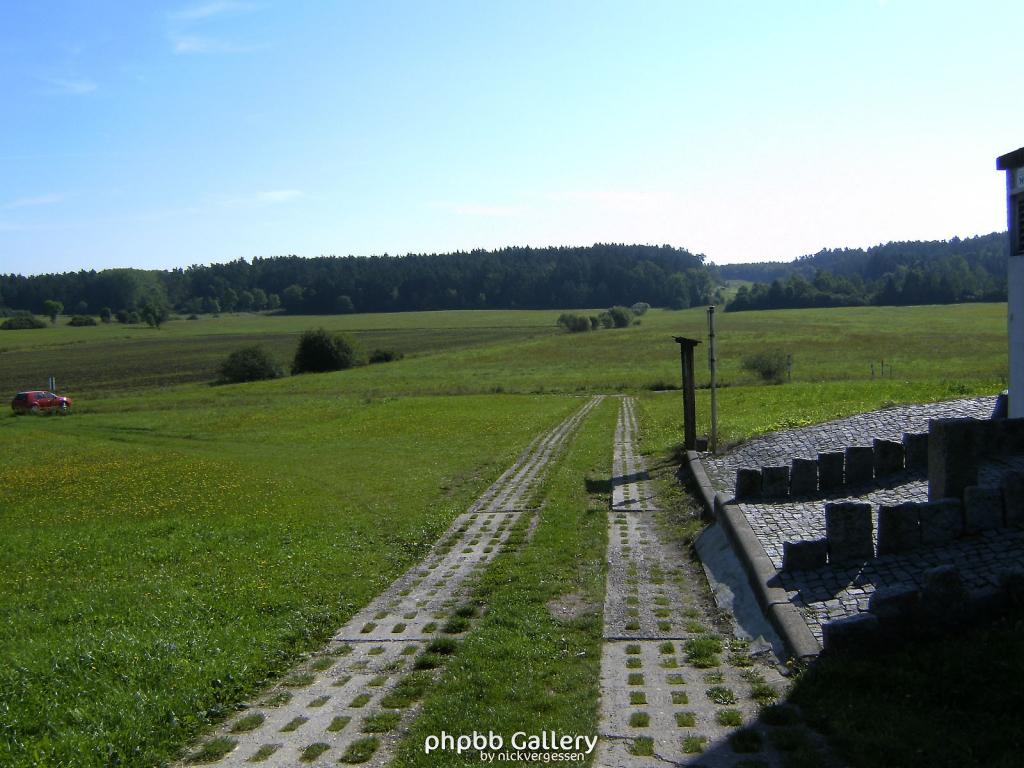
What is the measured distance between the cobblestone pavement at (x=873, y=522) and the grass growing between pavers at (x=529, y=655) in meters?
2.09

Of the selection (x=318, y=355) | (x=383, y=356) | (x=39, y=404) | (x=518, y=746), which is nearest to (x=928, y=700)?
(x=518, y=746)

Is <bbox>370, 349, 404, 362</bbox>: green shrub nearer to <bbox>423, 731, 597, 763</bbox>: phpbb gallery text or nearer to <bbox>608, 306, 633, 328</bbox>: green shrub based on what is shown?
<bbox>608, 306, 633, 328</bbox>: green shrub

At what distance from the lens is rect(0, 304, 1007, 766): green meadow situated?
24.2 feet

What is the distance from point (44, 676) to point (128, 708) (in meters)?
1.41

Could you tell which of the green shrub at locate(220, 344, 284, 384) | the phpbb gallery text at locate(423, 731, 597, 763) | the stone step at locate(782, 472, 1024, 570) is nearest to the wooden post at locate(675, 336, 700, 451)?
the stone step at locate(782, 472, 1024, 570)

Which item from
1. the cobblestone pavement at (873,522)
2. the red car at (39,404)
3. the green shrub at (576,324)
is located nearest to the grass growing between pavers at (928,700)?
the cobblestone pavement at (873,522)

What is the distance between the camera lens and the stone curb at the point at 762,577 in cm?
740

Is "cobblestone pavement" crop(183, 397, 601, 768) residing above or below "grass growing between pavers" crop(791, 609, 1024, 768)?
below

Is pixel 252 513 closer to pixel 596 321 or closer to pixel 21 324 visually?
pixel 596 321

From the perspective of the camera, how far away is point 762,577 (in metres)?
9.28

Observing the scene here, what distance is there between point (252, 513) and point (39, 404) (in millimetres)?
40225

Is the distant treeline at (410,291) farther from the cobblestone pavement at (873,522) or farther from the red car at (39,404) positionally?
the cobblestone pavement at (873,522)

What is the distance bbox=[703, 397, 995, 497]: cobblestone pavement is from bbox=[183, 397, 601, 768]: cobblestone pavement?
7.08 m

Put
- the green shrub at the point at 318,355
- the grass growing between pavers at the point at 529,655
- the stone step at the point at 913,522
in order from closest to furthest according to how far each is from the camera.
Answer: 1. the grass growing between pavers at the point at 529,655
2. the stone step at the point at 913,522
3. the green shrub at the point at 318,355
